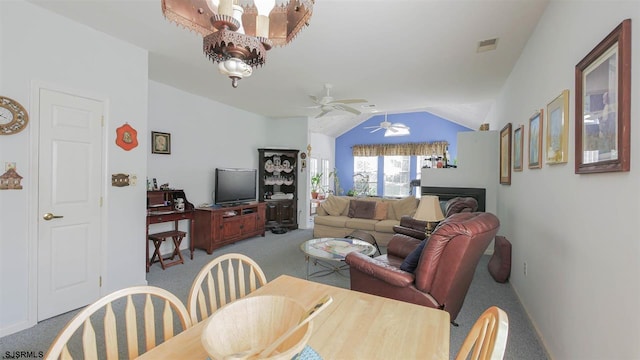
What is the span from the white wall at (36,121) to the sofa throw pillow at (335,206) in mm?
3282

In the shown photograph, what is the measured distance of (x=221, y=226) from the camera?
4.51 m

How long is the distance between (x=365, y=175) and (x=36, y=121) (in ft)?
25.6

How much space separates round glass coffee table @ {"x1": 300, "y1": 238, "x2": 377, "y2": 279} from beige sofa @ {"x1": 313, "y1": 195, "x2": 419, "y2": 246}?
1.15m

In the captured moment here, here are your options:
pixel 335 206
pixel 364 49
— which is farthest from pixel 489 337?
pixel 335 206

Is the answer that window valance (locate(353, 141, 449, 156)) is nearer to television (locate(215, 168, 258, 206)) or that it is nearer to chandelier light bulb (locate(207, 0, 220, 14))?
television (locate(215, 168, 258, 206))

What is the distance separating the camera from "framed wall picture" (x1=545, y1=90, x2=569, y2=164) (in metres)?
1.71

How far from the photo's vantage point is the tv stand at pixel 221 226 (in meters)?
4.36

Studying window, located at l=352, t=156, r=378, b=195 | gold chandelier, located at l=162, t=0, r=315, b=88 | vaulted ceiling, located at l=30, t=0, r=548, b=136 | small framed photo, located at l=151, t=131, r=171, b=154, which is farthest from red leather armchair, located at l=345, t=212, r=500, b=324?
window, located at l=352, t=156, r=378, b=195

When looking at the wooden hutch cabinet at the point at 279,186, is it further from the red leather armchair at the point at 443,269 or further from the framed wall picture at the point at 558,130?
the framed wall picture at the point at 558,130

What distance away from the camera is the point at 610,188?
125cm

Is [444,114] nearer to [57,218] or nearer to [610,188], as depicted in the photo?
[610,188]

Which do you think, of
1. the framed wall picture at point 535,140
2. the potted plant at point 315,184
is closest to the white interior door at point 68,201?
the framed wall picture at point 535,140

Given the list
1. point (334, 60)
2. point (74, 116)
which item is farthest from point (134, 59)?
point (334, 60)

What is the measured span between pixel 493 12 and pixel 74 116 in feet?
12.3
